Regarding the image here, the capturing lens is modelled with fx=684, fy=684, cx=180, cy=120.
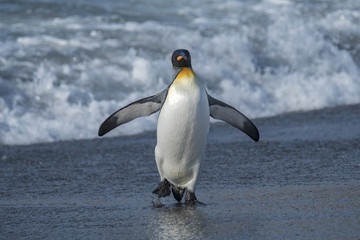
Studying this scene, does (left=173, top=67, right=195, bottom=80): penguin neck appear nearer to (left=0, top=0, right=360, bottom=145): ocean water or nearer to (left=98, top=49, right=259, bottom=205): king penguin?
(left=98, top=49, right=259, bottom=205): king penguin

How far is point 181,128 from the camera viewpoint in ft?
13.1

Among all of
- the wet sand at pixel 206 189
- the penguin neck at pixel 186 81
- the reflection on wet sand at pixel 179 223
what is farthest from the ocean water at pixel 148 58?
the reflection on wet sand at pixel 179 223

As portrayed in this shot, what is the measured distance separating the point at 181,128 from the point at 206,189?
58 cm

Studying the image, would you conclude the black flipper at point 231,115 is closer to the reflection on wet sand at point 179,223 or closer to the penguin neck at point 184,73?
the penguin neck at point 184,73

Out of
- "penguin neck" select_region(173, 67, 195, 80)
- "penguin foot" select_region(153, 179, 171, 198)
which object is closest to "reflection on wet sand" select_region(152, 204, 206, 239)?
"penguin foot" select_region(153, 179, 171, 198)

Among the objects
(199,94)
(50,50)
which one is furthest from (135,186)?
(50,50)

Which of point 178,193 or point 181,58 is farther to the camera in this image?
point 178,193

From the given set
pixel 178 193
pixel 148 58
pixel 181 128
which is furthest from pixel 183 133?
pixel 148 58

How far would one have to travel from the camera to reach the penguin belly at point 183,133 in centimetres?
396

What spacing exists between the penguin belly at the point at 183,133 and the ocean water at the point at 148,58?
2.43 m

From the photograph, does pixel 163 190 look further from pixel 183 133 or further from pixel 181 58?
pixel 181 58

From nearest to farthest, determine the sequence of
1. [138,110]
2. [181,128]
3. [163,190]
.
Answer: [181,128] → [163,190] → [138,110]

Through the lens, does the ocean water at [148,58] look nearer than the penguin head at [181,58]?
No

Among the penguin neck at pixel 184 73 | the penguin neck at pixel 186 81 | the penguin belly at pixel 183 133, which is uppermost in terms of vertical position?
the penguin neck at pixel 184 73
